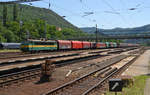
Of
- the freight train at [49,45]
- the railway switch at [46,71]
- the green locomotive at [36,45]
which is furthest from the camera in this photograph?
the freight train at [49,45]

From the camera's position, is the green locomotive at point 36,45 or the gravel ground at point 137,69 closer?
the gravel ground at point 137,69

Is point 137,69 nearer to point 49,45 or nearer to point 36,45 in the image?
point 36,45

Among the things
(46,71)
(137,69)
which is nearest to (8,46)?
(137,69)

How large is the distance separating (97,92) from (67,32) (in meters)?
132

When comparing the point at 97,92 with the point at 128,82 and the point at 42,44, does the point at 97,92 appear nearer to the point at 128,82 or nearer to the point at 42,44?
the point at 128,82

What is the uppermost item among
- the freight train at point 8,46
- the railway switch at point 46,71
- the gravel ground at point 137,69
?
the freight train at point 8,46

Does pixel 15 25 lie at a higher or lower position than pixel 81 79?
higher

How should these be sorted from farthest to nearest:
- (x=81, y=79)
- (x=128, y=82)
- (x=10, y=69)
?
1. (x=10, y=69)
2. (x=81, y=79)
3. (x=128, y=82)

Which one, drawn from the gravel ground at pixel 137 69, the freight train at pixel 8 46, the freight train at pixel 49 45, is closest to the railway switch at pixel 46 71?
the gravel ground at pixel 137 69

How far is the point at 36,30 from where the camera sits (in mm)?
97250

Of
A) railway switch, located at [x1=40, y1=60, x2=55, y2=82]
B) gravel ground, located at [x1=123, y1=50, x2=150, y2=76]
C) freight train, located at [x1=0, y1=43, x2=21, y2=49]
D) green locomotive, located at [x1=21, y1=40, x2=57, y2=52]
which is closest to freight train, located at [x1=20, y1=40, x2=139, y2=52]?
green locomotive, located at [x1=21, y1=40, x2=57, y2=52]

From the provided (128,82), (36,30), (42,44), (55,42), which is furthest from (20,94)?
(36,30)

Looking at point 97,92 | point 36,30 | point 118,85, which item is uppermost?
point 36,30

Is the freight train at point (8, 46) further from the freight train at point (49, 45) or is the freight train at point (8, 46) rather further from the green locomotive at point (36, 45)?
the green locomotive at point (36, 45)
